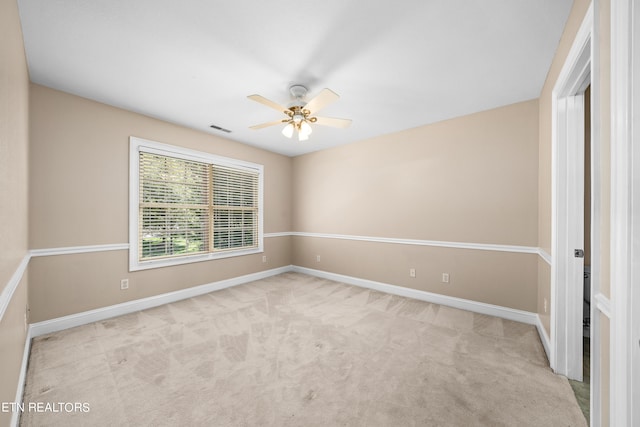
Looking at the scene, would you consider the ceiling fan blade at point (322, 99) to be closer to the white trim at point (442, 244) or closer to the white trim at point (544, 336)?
the white trim at point (442, 244)

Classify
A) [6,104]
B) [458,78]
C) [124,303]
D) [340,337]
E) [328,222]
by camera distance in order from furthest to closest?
[328,222] → [124,303] → [340,337] → [458,78] → [6,104]

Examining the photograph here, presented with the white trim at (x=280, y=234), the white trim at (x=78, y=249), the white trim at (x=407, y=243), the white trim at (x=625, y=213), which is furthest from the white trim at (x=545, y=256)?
the white trim at (x=78, y=249)

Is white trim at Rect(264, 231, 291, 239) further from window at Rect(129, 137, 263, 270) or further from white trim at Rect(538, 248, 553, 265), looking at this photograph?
white trim at Rect(538, 248, 553, 265)

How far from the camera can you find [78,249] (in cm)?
276

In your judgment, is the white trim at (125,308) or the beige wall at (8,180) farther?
the white trim at (125,308)

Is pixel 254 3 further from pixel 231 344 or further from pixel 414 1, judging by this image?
pixel 231 344

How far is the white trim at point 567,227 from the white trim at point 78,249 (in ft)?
14.7

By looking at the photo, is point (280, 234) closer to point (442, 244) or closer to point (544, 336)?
point (442, 244)

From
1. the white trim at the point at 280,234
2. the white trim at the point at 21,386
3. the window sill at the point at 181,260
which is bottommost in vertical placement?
the white trim at the point at 21,386

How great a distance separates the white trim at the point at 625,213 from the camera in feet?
2.65

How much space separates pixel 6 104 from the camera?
Answer: 133cm

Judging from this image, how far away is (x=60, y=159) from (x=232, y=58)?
2261 millimetres

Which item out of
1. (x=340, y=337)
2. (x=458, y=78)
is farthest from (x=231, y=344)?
(x=458, y=78)

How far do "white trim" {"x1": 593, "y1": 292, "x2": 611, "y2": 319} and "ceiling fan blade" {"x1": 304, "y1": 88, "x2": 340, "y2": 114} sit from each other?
78.6 inches
